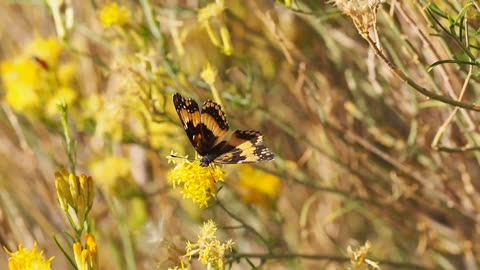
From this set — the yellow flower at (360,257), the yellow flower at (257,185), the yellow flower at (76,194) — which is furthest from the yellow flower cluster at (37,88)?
the yellow flower at (360,257)

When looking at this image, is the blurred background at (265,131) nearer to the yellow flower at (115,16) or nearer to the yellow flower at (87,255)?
the yellow flower at (115,16)

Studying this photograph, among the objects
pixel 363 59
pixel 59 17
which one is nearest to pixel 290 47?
pixel 363 59

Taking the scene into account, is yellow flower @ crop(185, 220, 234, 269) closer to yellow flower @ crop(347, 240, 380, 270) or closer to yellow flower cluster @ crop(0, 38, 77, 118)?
yellow flower @ crop(347, 240, 380, 270)

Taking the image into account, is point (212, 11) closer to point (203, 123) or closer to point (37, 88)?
point (203, 123)

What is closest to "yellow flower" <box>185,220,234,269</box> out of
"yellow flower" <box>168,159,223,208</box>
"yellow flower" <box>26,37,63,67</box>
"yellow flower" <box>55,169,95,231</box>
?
"yellow flower" <box>168,159,223,208</box>

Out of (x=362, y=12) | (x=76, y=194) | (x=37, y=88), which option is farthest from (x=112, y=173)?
(x=362, y=12)

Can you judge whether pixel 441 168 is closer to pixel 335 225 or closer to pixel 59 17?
pixel 335 225

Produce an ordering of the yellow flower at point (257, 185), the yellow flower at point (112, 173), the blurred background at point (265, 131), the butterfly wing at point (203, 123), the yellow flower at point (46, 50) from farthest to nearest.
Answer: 1. the yellow flower at point (46, 50)
2. the yellow flower at point (112, 173)
3. the yellow flower at point (257, 185)
4. the blurred background at point (265, 131)
5. the butterfly wing at point (203, 123)
